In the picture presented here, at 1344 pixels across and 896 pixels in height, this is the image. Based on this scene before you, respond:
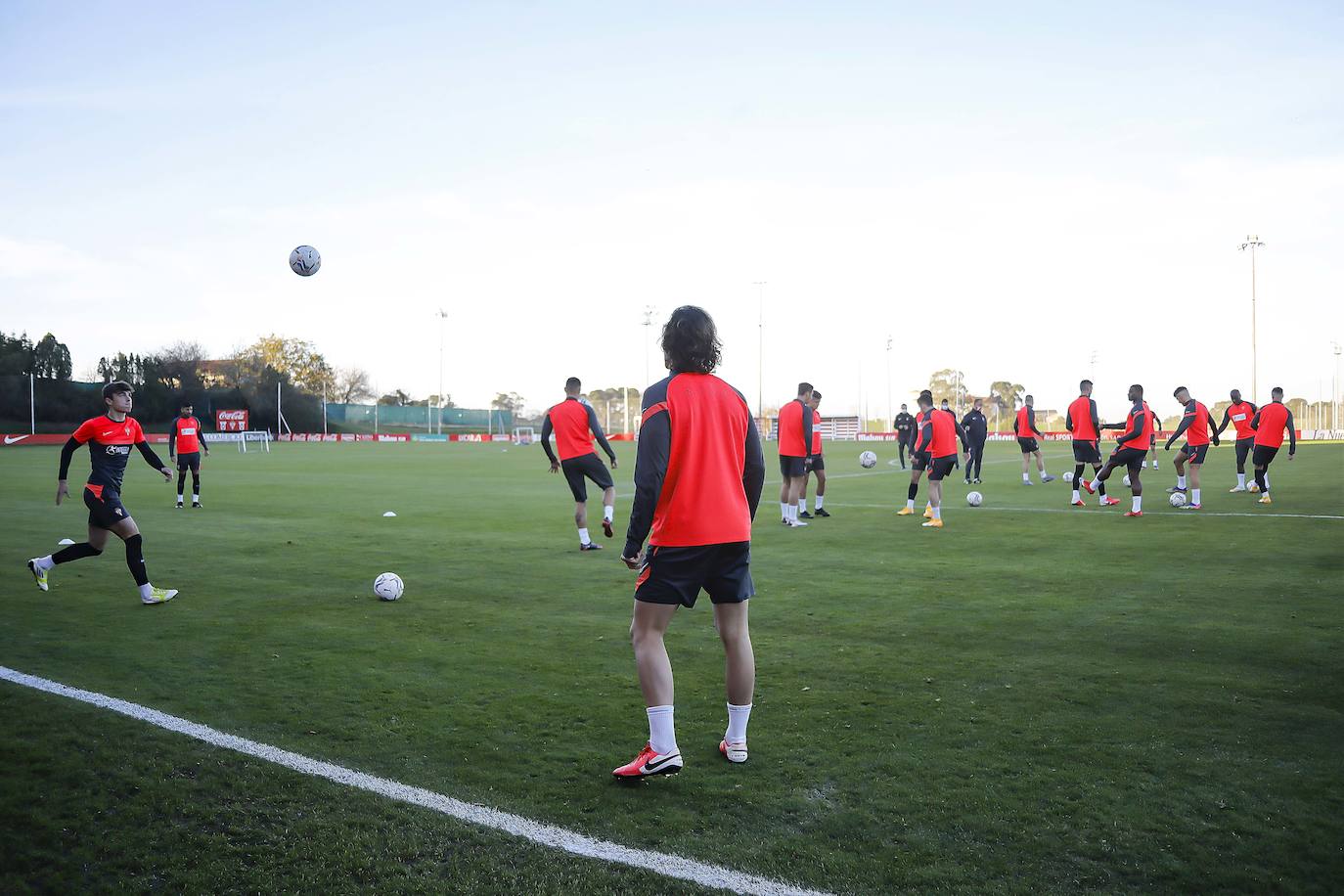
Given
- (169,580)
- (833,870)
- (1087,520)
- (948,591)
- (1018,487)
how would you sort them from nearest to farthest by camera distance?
(833,870) < (948,591) < (169,580) < (1087,520) < (1018,487)

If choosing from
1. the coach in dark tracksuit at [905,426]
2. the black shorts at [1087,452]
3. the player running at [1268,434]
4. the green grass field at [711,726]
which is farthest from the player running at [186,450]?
the player running at [1268,434]

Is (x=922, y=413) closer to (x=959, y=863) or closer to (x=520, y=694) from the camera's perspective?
(x=520, y=694)

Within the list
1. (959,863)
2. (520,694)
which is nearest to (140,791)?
(520,694)

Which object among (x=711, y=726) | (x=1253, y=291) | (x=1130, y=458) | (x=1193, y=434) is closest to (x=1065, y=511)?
(x=1130, y=458)

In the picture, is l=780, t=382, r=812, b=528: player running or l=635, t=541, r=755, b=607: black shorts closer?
l=635, t=541, r=755, b=607: black shorts

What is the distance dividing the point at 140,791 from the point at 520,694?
2.00 metres

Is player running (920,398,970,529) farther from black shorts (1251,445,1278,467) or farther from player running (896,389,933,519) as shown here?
black shorts (1251,445,1278,467)

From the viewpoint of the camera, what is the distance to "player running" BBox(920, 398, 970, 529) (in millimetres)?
14070

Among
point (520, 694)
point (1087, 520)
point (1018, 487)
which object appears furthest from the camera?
point (1018, 487)

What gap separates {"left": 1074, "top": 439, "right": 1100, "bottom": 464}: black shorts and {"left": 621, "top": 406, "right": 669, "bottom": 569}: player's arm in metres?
15.4

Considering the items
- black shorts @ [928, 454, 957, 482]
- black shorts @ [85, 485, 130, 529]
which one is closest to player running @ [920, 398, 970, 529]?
black shorts @ [928, 454, 957, 482]

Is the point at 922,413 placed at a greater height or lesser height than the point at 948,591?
greater

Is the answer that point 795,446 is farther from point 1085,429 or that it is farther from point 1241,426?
point 1241,426

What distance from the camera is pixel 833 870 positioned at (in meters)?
3.28
